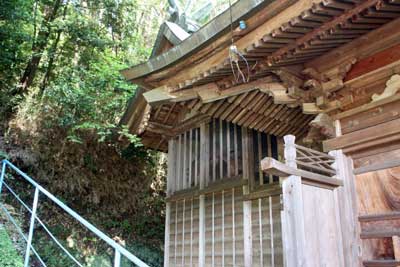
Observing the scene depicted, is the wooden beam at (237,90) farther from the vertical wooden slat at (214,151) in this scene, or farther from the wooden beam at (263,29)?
the vertical wooden slat at (214,151)

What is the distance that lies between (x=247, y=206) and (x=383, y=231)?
69.6 inches

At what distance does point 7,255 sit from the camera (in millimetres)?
3605

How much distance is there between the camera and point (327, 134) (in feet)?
11.3

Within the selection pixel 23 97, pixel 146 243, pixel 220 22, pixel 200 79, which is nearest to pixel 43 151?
pixel 23 97

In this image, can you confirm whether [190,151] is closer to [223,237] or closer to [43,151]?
[223,237]

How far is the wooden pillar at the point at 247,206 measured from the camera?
4281 millimetres

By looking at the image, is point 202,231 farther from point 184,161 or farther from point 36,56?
point 36,56

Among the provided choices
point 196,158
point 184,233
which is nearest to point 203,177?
point 196,158

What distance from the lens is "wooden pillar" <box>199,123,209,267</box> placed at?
495cm

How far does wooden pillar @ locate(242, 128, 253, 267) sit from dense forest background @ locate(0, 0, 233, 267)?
192 centimetres

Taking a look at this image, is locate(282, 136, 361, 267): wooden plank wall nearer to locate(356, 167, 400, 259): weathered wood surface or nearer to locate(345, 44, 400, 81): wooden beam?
locate(356, 167, 400, 259): weathered wood surface

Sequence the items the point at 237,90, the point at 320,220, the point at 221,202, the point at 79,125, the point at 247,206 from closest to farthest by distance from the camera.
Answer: the point at 320,220 < the point at 237,90 < the point at 247,206 < the point at 221,202 < the point at 79,125

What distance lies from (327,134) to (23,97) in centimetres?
575

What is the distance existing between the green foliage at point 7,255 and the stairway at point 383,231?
319 centimetres
